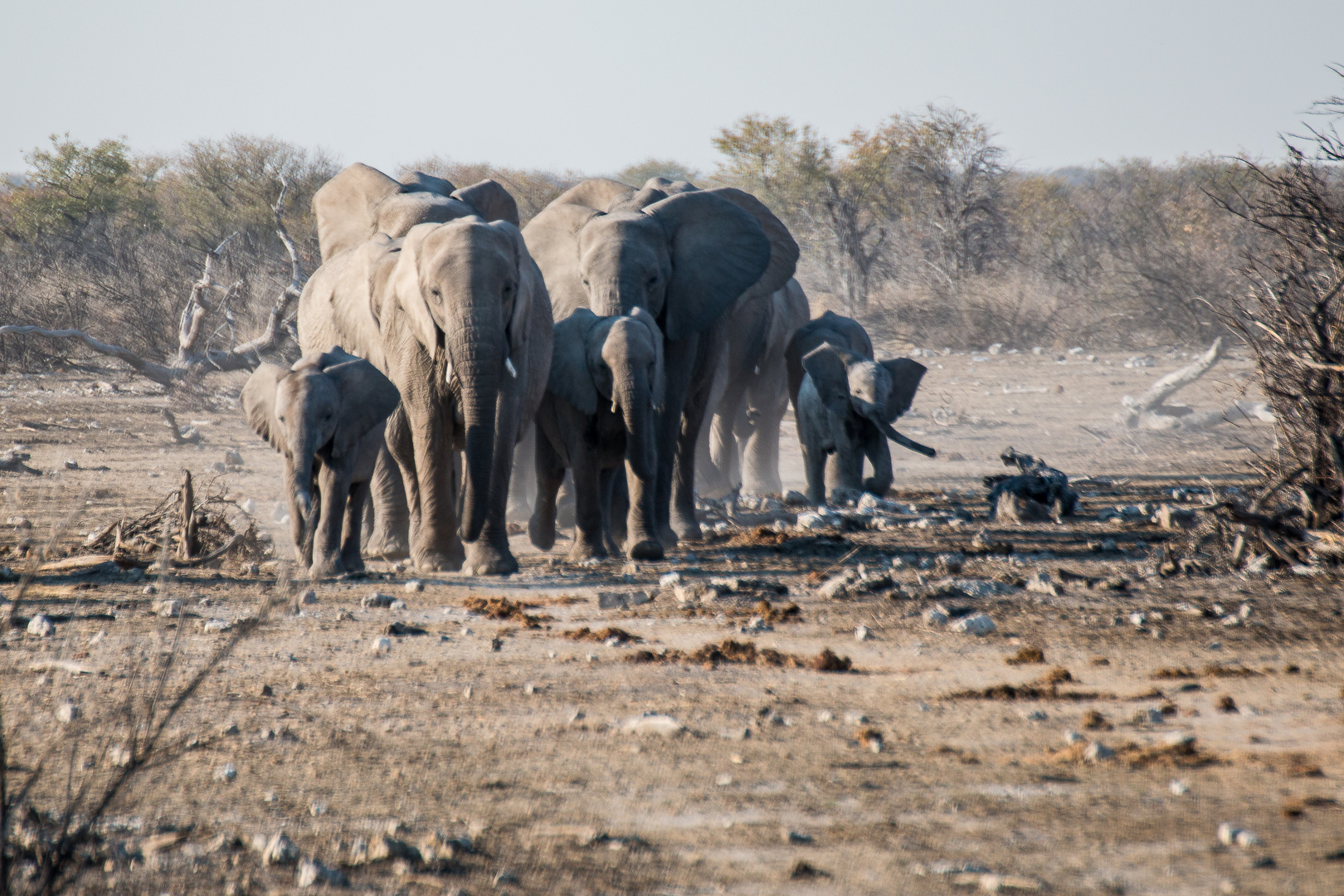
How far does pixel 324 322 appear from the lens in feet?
30.2

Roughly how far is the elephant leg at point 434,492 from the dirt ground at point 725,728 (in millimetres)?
338

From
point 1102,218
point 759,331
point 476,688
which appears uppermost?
point 1102,218

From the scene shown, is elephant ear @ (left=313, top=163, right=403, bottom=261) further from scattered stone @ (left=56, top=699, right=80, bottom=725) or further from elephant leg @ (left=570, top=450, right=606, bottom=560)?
scattered stone @ (left=56, top=699, right=80, bottom=725)

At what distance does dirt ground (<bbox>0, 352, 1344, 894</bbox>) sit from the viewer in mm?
3217

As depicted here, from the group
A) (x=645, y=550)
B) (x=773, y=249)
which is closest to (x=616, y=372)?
A: (x=645, y=550)

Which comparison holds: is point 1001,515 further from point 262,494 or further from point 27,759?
point 27,759

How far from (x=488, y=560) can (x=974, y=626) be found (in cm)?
292

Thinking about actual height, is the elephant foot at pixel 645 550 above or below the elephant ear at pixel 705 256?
below

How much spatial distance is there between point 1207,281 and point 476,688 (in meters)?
21.7

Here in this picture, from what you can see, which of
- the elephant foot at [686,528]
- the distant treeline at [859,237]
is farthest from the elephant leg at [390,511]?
the distant treeline at [859,237]

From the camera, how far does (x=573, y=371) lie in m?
8.09

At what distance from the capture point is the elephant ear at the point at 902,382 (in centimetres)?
1077

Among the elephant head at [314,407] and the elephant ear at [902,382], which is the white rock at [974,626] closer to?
the elephant head at [314,407]

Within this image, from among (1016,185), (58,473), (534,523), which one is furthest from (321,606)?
(1016,185)
